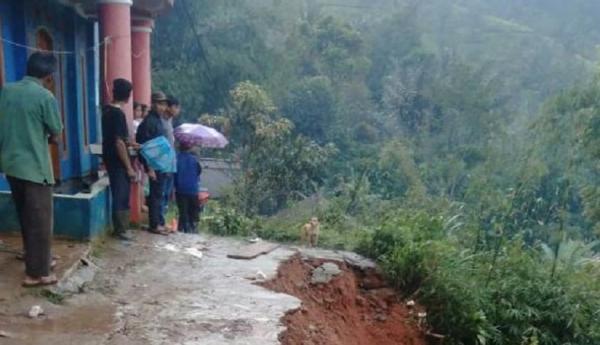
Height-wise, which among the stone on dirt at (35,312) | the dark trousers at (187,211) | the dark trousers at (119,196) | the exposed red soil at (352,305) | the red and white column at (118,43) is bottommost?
the exposed red soil at (352,305)

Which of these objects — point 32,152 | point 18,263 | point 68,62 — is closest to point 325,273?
point 18,263

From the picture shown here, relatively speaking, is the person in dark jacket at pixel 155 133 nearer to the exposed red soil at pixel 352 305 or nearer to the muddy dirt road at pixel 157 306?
the muddy dirt road at pixel 157 306

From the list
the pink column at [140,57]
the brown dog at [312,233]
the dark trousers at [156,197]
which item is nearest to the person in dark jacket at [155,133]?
the dark trousers at [156,197]

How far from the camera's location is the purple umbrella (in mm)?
8430

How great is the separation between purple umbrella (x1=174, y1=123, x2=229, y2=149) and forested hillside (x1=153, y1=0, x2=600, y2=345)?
1142 millimetres

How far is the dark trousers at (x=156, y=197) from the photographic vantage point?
700 centimetres

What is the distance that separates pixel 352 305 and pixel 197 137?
10.8 feet

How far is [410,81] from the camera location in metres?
31.4

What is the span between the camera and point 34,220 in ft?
15.4

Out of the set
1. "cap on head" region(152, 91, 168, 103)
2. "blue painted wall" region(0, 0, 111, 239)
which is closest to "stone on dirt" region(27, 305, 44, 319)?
"blue painted wall" region(0, 0, 111, 239)

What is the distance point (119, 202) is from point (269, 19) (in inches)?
950

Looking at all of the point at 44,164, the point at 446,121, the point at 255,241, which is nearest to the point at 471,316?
the point at 255,241

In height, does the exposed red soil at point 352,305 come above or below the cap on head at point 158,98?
below

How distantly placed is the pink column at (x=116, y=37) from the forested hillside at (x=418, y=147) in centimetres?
269
